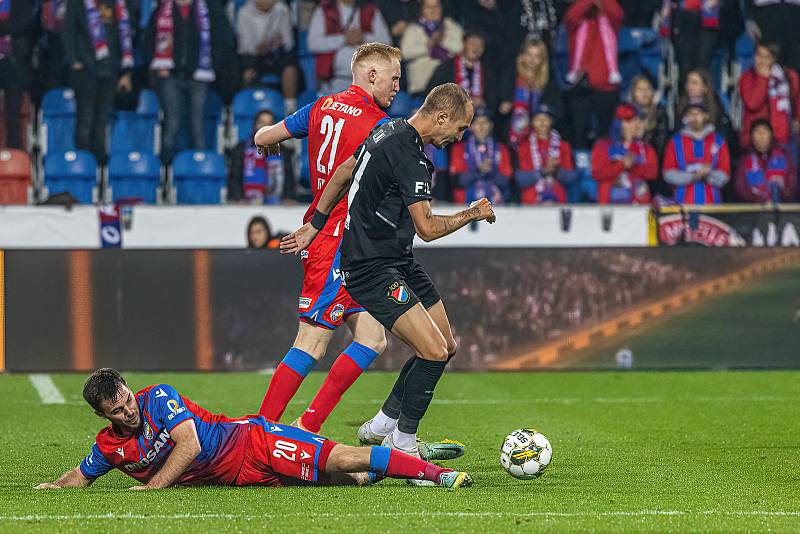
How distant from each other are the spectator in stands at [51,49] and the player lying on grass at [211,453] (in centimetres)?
1021

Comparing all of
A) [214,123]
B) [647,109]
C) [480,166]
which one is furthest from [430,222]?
[214,123]

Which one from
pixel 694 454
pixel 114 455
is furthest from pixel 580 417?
pixel 114 455

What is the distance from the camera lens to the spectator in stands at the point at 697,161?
47.7 ft

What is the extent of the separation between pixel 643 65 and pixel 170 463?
11646 mm

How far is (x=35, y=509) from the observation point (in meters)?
5.33

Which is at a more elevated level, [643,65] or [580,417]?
[643,65]

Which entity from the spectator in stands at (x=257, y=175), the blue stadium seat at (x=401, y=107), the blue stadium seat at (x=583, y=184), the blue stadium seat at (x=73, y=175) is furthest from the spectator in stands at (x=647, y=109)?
the blue stadium seat at (x=73, y=175)

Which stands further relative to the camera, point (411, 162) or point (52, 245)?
point (52, 245)

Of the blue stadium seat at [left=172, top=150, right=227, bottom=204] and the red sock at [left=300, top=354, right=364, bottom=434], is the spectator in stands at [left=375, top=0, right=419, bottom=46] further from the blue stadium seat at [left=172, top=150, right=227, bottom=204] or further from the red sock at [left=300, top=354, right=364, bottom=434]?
the red sock at [left=300, top=354, right=364, bottom=434]

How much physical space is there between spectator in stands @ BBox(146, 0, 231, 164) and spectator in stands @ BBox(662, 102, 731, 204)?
16.4 ft

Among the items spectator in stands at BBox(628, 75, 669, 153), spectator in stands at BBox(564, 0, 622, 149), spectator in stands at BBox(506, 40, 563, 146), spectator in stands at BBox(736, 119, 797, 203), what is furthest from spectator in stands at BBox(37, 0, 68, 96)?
spectator in stands at BBox(736, 119, 797, 203)

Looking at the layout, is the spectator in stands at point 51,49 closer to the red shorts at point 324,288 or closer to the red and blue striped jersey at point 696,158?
the red and blue striped jersey at point 696,158

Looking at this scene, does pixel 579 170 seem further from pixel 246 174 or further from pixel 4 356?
pixel 4 356

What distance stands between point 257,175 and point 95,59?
229 cm
